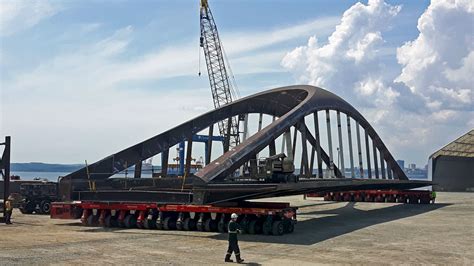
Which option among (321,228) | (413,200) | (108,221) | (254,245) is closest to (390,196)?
(413,200)

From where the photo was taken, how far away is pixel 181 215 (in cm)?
2611

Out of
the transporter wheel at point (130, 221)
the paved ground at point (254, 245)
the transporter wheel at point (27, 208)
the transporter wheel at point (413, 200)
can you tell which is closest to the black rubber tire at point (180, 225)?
the paved ground at point (254, 245)

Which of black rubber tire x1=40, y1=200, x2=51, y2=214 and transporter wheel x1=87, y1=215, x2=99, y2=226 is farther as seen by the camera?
black rubber tire x1=40, y1=200, x2=51, y2=214

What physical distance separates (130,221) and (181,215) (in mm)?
3141

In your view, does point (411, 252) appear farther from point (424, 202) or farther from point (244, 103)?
point (424, 202)

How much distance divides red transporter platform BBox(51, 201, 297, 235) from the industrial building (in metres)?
64.8

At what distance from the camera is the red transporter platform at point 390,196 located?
5214 centimetres

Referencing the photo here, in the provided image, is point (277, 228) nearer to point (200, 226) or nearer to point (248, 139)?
point (200, 226)

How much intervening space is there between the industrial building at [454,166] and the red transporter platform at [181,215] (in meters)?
64.8

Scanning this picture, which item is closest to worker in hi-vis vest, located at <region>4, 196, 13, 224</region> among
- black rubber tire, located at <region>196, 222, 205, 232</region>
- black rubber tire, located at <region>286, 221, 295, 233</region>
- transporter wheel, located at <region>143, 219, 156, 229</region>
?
transporter wheel, located at <region>143, 219, 156, 229</region>

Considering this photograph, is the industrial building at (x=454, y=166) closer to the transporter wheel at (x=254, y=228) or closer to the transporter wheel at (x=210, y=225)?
the transporter wheel at (x=254, y=228)

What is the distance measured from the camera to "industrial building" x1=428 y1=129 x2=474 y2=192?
8531 centimetres

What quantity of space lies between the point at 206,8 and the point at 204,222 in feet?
276

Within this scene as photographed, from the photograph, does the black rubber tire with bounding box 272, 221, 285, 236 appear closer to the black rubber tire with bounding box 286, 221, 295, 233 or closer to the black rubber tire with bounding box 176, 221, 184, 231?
the black rubber tire with bounding box 286, 221, 295, 233
